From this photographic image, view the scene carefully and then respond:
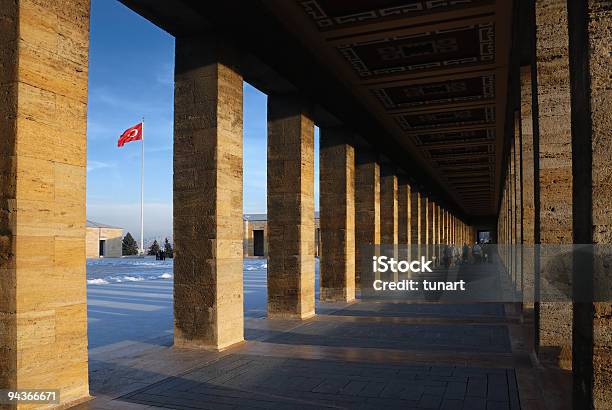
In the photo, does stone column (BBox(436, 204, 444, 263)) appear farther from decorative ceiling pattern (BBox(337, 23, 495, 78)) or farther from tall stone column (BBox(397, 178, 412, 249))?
decorative ceiling pattern (BBox(337, 23, 495, 78))

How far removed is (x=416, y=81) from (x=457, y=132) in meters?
6.22

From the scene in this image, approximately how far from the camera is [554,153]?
711 centimetres

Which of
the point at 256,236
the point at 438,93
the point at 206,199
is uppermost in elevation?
the point at 438,93

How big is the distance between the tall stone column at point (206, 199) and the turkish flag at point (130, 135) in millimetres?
26550

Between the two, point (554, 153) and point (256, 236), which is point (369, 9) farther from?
point (256, 236)

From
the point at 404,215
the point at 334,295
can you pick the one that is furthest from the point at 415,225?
the point at 334,295

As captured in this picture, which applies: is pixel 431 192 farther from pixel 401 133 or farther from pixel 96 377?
pixel 96 377

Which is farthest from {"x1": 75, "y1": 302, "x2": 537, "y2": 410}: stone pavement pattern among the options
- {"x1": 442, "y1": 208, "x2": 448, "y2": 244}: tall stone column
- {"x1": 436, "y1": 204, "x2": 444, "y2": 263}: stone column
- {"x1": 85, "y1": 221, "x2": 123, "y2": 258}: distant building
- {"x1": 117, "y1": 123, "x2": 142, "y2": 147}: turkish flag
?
{"x1": 85, "y1": 221, "x2": 123, "y2": 258}: distant building

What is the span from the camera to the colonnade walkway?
18.5 ft

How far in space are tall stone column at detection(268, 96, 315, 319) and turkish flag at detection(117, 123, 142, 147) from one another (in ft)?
78.6

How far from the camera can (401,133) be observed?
18.8m

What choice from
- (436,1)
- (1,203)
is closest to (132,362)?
(1,203)

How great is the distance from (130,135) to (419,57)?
26.6m

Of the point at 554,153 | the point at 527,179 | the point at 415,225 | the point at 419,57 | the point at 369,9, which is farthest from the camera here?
the point at 415,225
